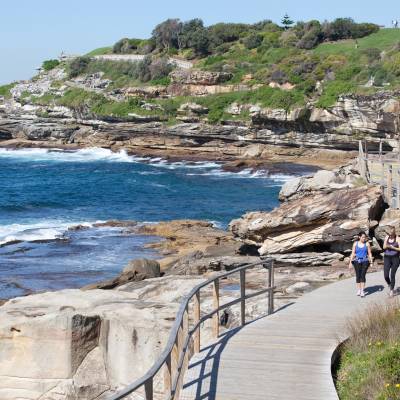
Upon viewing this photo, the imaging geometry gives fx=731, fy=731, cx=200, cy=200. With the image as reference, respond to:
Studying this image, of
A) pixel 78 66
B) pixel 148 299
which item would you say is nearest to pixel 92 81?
pixel 78 66

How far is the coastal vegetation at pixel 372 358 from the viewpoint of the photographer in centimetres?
769

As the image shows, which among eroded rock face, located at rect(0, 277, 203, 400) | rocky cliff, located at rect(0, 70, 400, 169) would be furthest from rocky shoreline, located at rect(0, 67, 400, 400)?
rocky cliff, located at rect(0, 70, 400, 169)

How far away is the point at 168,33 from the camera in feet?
296

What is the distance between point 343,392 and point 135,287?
8.27m

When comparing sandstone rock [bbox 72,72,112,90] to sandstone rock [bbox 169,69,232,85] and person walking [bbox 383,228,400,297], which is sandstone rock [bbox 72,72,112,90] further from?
person walking [bbox 383,228,400,297]

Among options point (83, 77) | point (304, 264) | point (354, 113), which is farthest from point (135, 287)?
point (83, 77)

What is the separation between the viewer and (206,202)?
1671 inches

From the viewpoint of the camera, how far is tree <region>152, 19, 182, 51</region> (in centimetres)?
8938

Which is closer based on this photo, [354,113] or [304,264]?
[304,264]

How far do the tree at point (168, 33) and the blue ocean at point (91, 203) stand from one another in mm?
26440

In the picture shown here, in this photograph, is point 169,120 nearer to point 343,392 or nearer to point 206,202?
point 206,202

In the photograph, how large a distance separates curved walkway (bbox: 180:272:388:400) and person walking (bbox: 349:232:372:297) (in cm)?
57

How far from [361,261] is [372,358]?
4.82 m

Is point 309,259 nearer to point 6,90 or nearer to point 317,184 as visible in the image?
point 317,184
